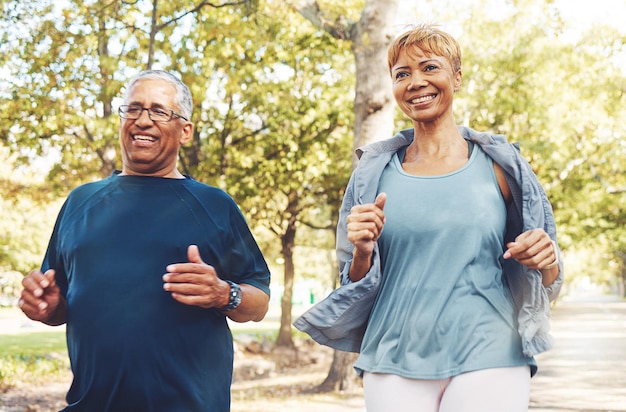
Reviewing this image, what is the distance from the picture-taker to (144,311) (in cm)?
307

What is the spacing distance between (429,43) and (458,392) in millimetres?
1281

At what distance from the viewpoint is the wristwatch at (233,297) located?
10.2 feet

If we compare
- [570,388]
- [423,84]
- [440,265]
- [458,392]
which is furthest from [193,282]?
[570,388]

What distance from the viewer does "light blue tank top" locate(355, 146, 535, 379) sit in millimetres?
2893

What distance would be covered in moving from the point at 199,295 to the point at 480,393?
1025 millimetres

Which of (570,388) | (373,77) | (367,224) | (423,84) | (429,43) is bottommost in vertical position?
(570,388)

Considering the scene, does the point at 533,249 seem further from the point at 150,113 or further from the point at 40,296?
the point at 40,296

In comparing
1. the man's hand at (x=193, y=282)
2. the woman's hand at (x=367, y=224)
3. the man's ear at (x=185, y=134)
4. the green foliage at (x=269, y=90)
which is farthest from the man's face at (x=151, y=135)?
the green foliage at (x=269, y=90)

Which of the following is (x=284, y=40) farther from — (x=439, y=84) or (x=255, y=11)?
(x=439, y=84)

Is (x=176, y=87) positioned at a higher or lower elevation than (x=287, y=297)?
lower

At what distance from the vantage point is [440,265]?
2949 mm

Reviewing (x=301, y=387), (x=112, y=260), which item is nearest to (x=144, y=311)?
(x=112, y=260)

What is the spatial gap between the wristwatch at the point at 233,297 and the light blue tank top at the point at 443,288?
50 cm

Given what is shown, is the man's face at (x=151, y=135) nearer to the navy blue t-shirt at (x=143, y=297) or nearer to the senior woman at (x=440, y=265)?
the navy blue t-shirt at (x=143, y=297)
